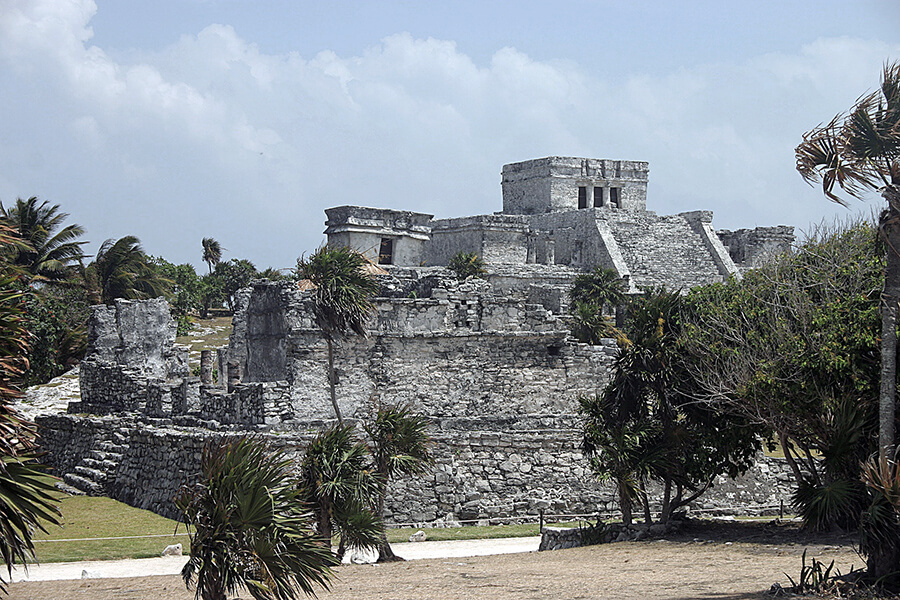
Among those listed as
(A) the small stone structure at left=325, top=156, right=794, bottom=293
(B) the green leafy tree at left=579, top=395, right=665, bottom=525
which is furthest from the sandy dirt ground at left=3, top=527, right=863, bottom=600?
(A) the small stone structure at left=325, top=156, right=794, bottom=293

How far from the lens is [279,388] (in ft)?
58.1

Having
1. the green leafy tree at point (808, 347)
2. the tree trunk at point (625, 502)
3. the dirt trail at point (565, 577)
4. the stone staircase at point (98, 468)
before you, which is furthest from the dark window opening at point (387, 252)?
the dirt trail at point (565, 577)

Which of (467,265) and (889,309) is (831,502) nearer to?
(889,309)

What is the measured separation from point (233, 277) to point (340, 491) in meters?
40.7

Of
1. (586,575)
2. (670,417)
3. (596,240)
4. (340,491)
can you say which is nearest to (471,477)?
(670,417)

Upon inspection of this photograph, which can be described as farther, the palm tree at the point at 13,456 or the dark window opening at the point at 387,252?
the dark window opening at the point at 387,252

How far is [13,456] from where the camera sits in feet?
23.2

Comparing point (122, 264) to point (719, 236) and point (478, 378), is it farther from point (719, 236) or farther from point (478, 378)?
point (719, 236)

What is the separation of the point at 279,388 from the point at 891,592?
10950 mm

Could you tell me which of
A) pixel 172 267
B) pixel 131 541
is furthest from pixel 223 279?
pixel 131 541

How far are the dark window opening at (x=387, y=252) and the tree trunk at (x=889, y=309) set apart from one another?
20.8m

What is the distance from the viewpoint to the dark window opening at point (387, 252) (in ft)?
101

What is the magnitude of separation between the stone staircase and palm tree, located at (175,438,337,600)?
9898mm

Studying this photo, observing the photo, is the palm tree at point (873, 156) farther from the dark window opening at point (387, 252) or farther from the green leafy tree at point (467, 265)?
the green leafy tree at point (467, 265)
